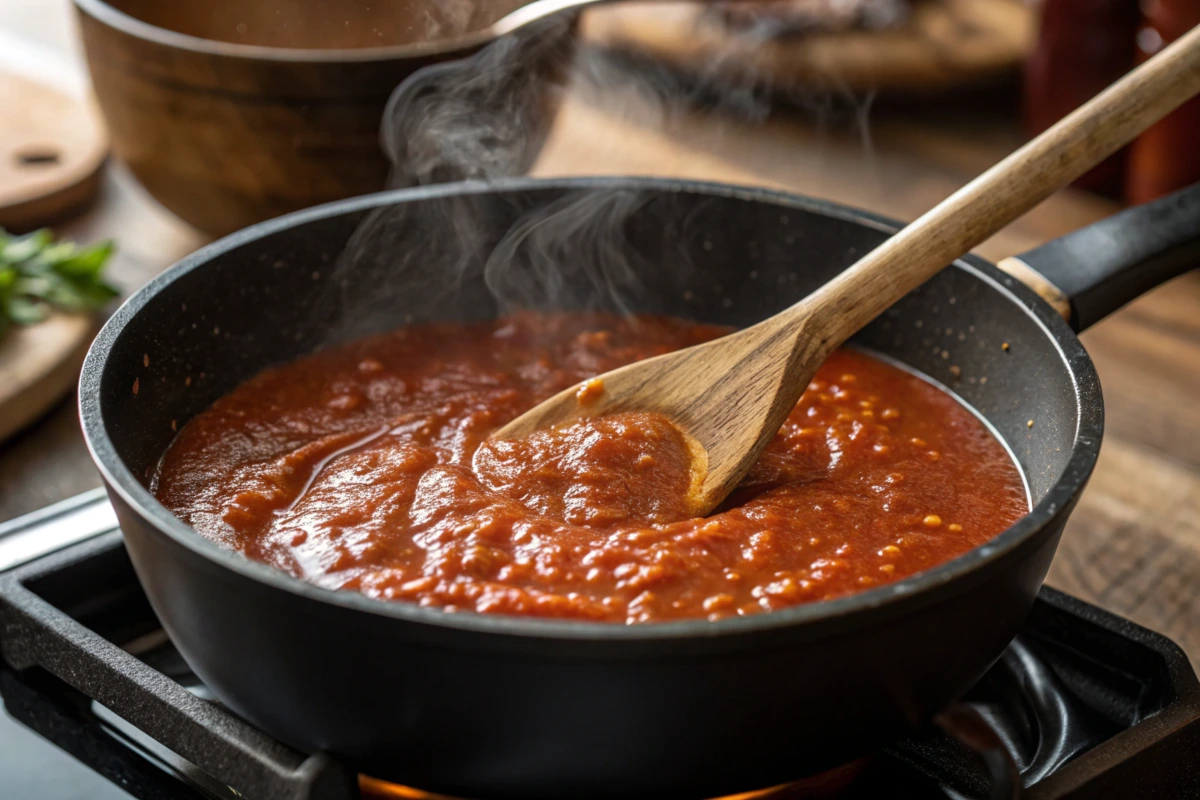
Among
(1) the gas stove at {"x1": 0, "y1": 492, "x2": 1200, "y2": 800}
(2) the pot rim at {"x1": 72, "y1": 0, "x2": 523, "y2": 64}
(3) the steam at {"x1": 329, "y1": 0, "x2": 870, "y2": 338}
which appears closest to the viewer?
(1) the gas stove at {"x1": 0, "y1": 492, "x2": 1200, "y2": 800}

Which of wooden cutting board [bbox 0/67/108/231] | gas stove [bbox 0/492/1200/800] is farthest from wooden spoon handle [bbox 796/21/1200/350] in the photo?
wooden cutting board [bbox 0/67/108/231]

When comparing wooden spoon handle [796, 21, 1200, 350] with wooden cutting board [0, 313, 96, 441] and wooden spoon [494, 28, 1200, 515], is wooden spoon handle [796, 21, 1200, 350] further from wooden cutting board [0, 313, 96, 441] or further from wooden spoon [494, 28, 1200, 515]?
wooden cutting board [0, 313, 96, 441]

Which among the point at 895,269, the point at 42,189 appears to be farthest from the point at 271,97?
the point at 895,269

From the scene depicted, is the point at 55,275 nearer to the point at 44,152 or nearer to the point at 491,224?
the point at 44,152

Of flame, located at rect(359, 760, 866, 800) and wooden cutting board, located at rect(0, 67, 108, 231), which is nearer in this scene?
flame, located at rect(359, 760, 866, 800)

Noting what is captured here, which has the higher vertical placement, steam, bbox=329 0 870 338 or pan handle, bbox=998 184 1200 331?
pan handle, bbox=998 184 1200 331

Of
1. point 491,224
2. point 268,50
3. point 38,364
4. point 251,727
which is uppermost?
point 268,50
